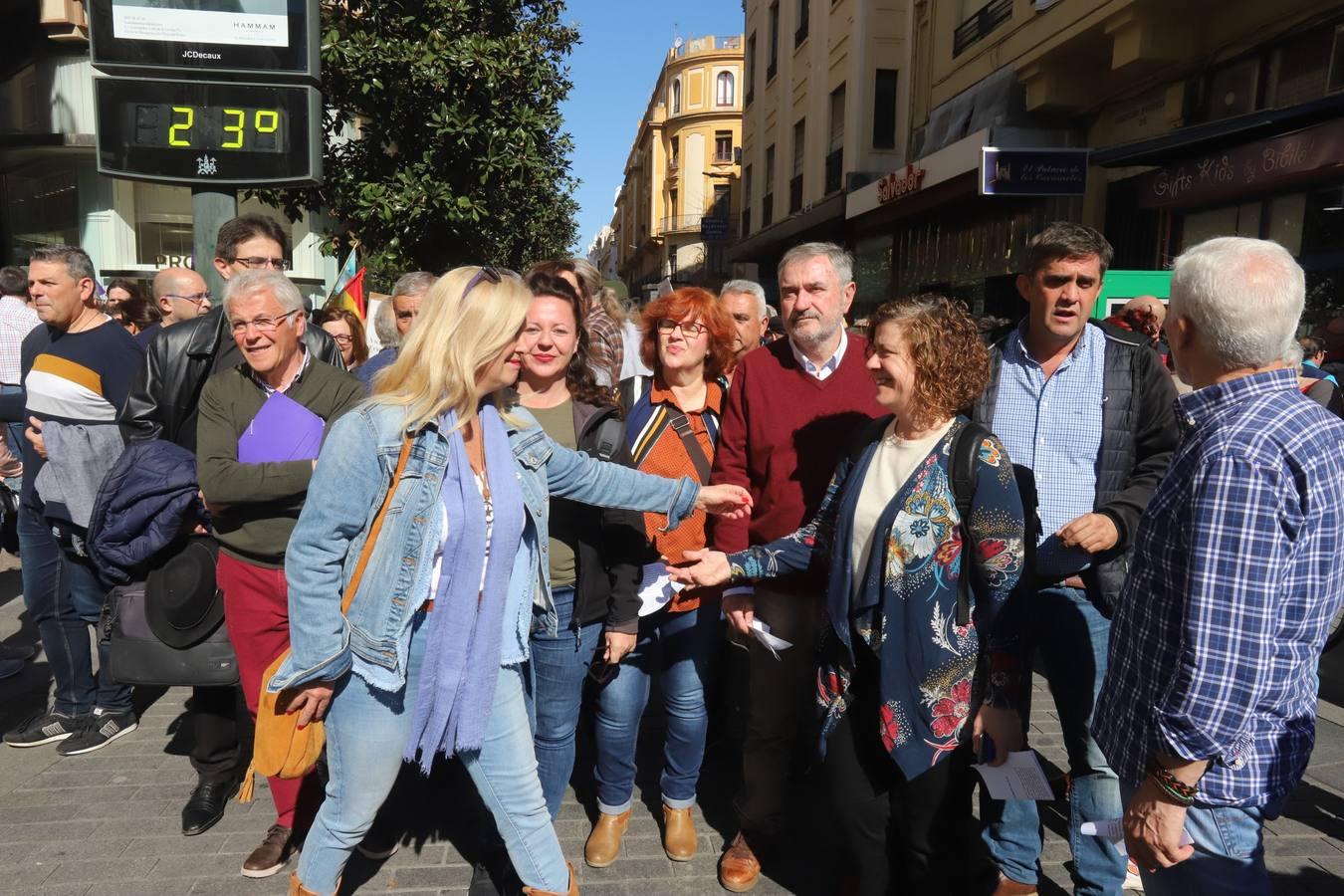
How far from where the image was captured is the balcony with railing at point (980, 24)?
11903mm

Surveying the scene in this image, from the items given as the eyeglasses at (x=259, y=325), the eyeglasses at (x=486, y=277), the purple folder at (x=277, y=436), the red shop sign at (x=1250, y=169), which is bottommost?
the purple folder at (x=277, y=436)

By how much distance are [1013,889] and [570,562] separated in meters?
1.82

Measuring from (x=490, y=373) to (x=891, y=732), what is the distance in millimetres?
1488

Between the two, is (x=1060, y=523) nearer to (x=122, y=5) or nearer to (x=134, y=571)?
(x=134, y=571)

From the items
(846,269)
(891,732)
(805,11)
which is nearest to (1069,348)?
(846,269)

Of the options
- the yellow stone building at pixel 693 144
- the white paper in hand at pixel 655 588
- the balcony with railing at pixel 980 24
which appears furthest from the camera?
the yellow stone building at pixel 693 144

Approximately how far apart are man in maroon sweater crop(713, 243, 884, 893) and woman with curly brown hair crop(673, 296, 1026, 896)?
0.38 metres

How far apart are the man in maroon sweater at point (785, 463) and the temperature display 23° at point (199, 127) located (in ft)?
12.9

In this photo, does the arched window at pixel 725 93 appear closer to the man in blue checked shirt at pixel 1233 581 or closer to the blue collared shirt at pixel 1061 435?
the blue collared shirt at pixel 1061 435

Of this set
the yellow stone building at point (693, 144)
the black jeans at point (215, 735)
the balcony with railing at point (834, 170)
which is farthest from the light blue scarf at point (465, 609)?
the yellow stone building at point (693, 144)

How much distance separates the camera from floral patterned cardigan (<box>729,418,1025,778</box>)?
91.8 inches

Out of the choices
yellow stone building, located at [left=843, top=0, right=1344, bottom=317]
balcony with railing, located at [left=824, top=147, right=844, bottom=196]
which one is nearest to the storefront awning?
yellow stone building, located at [left=843, top=0, right=1344, bottom=317]

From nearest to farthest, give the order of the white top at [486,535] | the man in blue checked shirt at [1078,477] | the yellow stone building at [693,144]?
the white top at [486,535]
the man in blue checked shirt at [1078,477]
the yellow stone building at [693,144]

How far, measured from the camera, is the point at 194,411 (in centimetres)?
336
